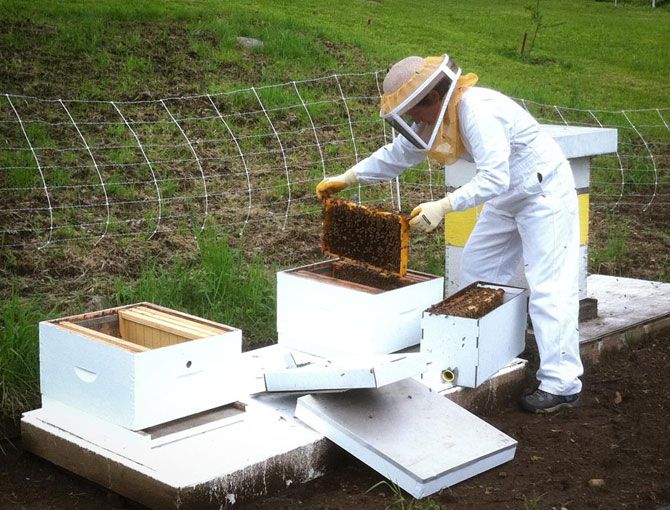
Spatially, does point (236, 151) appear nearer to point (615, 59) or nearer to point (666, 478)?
point (666, 478)

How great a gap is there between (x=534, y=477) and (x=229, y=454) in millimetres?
1119

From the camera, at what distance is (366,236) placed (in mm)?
4059

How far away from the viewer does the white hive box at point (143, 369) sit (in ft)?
10.3

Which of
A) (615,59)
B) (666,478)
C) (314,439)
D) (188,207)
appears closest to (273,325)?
(314,439)

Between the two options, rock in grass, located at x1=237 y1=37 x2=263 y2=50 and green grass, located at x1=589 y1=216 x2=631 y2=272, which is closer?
green grass, located at x1=589 y1=216 x2=631 y2=272

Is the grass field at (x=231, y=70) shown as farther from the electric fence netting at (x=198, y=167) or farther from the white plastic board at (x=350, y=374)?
the white plastic board at (x=350, y=374)

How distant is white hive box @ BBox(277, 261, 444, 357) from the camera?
12.4ft

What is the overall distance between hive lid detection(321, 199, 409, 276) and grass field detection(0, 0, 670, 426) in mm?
837

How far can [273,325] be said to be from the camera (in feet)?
16.0

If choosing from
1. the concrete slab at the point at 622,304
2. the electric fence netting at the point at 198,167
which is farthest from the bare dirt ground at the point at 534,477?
the electric fence netting at the point at 198,167

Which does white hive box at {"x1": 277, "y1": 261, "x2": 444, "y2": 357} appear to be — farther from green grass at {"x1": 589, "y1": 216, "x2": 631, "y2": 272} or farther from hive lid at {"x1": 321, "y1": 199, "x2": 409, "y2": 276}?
green grass at {"x1": 589, "y1": 216, "x2": 631, "y2": 272}

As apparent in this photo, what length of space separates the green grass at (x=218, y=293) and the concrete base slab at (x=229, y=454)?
78 cm

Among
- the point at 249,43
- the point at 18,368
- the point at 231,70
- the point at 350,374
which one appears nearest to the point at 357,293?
the point at 350,374

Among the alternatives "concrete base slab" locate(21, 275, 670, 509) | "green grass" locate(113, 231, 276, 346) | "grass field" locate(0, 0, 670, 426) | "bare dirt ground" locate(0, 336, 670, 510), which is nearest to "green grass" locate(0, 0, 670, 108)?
"grass field" locate(0, 0, 670, 426)
